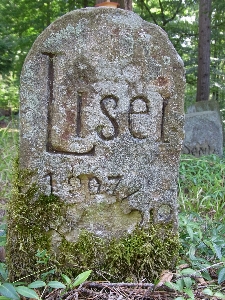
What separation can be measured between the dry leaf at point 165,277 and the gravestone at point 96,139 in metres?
0.04

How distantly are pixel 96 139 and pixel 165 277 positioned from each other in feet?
2.52

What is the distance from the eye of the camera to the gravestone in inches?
68.8

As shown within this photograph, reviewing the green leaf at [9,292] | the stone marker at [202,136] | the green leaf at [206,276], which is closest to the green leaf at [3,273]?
the green leaf at [9,292]

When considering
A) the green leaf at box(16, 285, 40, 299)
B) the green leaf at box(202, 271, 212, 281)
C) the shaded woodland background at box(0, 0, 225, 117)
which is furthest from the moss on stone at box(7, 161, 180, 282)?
the shaded woodland background at box(0, 0, 225, 117)

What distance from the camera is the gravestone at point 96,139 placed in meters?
1.75

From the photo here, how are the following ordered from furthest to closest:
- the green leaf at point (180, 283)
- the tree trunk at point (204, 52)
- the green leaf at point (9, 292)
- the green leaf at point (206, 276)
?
the tree trunk at point (204, 52)
the green leaf at point (206, 276)
the green leaf at point (180, 283)
the green leaf at point (9, 292)

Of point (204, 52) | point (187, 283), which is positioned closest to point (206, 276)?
point (187, 283)

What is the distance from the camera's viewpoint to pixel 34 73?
1.73 meters

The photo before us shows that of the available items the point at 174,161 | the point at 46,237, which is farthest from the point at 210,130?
the point at 46,237

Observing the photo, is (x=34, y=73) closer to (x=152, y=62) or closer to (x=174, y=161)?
(x=152, y=62)

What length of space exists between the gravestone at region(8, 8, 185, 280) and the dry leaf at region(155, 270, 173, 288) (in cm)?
4

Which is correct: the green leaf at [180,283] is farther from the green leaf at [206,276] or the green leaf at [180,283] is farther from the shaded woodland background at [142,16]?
the shaded woodland background at [142,16]

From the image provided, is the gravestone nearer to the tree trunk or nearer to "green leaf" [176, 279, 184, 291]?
"green leaf" [176, 279, 184, 291]

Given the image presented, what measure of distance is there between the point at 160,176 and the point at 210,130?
14.4ft
